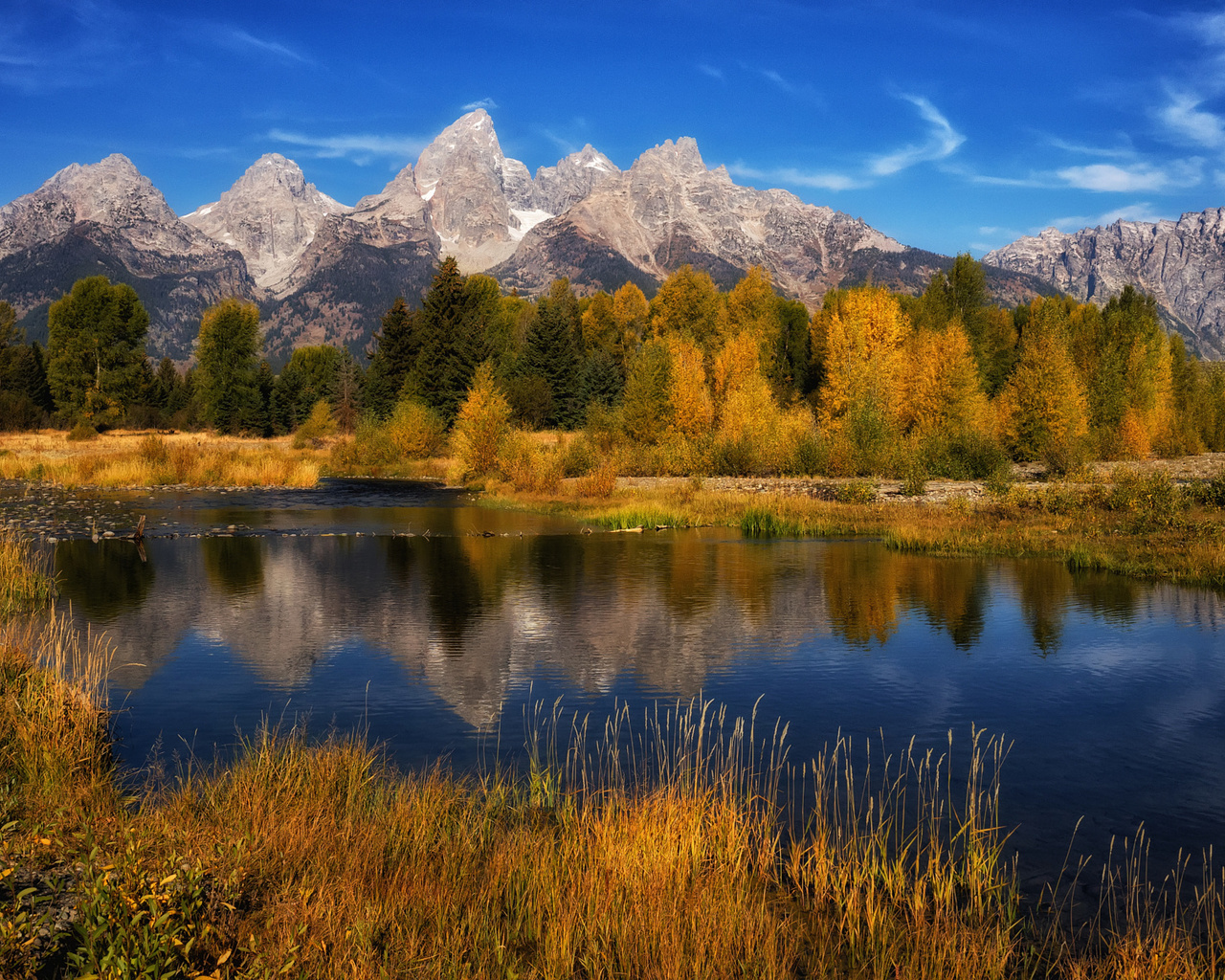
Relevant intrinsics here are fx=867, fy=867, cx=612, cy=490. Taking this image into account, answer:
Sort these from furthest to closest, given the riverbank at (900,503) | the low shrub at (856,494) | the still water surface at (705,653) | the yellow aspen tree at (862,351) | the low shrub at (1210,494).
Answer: the yellow aspen tree at (862,351) → the low shrub at (856,494) → the low shrub at (1210,494) → the riverbank at (900,503) → the still water surface at (705,653)

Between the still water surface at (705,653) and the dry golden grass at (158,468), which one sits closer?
the still water surface at (705,653)

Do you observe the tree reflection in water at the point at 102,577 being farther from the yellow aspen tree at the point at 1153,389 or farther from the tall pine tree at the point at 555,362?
the yellow aspen tree at the point at 1153,389

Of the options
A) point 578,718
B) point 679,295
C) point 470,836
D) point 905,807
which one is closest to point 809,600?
point 578,718

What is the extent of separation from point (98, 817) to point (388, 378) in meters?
84.8

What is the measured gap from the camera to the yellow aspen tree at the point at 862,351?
2554 inches

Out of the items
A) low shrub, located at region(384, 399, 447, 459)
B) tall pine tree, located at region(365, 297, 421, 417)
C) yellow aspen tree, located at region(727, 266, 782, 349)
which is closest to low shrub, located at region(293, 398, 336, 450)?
tall pine tree, located at region(365, 297, 421, 417)

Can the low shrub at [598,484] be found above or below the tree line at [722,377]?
below

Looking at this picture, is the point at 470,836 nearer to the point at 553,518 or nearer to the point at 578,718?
the point at 578,718

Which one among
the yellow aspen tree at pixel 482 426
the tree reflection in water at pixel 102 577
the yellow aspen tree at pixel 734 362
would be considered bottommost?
the tree reflection in water at pixel 102 577

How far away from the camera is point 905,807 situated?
8.96 meters

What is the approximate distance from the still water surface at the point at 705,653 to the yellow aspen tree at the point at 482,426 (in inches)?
983

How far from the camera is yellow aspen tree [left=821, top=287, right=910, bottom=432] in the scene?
6488 cm

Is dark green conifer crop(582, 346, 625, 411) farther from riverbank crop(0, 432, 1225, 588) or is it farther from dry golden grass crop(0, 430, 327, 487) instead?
riverbank crop(0, 432, 1225, 588)

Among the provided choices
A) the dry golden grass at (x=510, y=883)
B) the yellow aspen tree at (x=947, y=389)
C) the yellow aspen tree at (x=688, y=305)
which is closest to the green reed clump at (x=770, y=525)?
the dry golden grass at (x=510, y=883)
